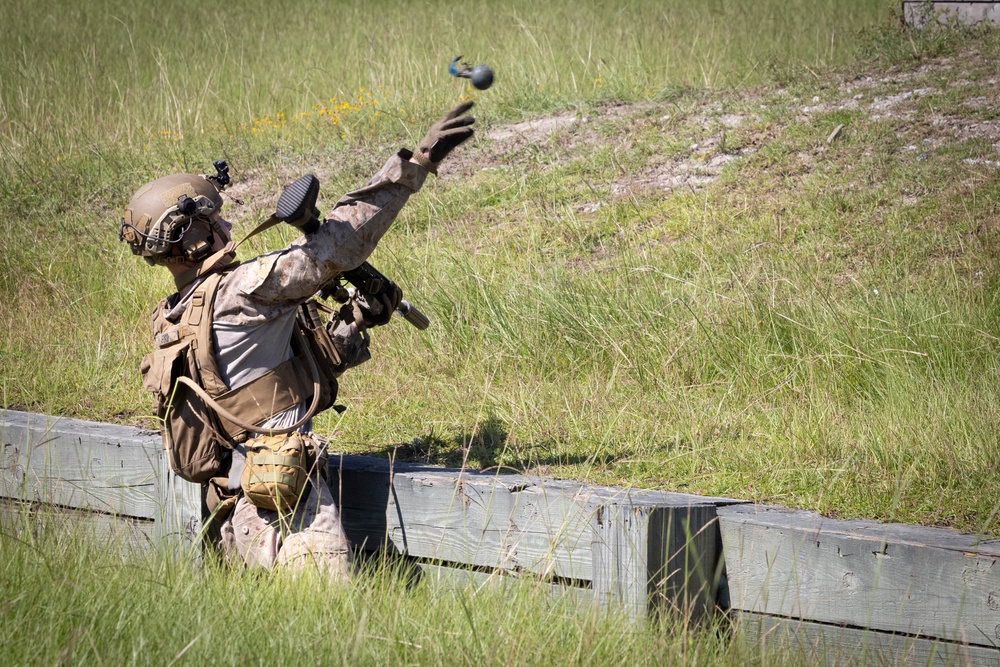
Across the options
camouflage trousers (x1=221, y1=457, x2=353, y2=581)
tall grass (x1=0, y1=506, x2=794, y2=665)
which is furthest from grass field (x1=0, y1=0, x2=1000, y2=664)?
camouflage trousers (x1=221, y1=457, x2=353, y2=581)

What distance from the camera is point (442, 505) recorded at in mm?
3492

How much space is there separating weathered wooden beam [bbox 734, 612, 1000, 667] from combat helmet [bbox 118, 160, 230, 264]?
2.12 metres

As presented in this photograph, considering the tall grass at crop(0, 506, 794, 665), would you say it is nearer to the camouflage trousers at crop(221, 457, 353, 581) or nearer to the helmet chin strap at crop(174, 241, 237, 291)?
the camouflage trousers at crop(221, 457, 353, 581)

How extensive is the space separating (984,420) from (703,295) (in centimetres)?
176

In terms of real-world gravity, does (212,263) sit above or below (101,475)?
above

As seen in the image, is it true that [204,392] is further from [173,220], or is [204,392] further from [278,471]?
[173,220]

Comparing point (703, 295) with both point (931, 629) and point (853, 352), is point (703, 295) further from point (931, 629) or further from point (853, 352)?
point (931, 629)

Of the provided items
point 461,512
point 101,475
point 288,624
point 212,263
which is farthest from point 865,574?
point 101,475

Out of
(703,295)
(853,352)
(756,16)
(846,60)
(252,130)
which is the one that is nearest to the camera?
(853,352)

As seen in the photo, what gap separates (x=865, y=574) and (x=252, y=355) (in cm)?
201

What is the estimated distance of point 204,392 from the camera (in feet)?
11.0

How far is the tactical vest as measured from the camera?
3.34 m

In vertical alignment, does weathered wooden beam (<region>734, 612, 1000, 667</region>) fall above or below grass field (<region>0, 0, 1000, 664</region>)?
below

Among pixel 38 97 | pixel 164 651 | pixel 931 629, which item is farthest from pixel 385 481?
pixel 38 97
